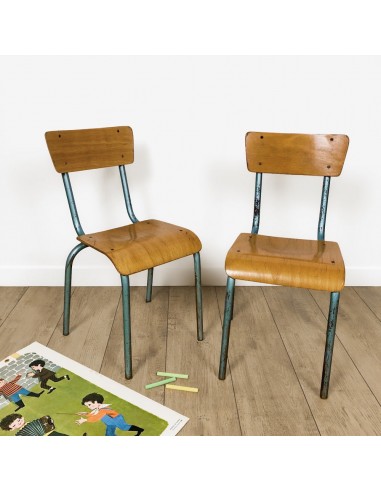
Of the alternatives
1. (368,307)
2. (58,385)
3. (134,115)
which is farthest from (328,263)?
(134,115)

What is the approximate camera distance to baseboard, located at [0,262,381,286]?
2.27 m

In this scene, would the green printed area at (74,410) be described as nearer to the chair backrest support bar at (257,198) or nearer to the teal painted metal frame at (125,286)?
the teal painted metal frame at (125,286)

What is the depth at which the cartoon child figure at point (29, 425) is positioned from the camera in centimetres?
133

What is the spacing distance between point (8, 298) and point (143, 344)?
76 cm

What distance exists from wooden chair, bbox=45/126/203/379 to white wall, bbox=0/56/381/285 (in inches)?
13.2

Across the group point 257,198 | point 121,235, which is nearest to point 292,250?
point 257,198

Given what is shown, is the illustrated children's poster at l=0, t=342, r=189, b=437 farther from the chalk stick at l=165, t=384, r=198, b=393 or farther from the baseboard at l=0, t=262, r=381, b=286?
the baseboard at l=0, t=262, r=381, b=286

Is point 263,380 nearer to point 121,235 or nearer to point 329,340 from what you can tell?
point 329,340

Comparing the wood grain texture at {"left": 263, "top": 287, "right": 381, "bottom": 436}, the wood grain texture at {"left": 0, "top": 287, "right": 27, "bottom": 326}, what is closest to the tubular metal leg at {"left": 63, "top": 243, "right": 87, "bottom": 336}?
the wood grain texture at {"left": 0, "top": 287, "right": 27, "bottom": 326}

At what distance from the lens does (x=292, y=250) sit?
1.55 meters

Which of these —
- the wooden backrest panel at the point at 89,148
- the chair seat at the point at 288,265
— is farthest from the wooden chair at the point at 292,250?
the wooden backrest panel at the point at 89,148

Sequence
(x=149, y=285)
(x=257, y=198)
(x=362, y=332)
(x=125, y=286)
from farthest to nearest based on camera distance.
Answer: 1. (x=149, y=285)
2. (x=362, y=332)
3. (x=257, y=198)
4. (x=125, y=286)

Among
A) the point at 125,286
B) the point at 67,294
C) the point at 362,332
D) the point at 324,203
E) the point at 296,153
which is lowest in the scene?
the point at 362,332

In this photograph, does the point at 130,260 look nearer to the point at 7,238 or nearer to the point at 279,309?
the point at 279,309
